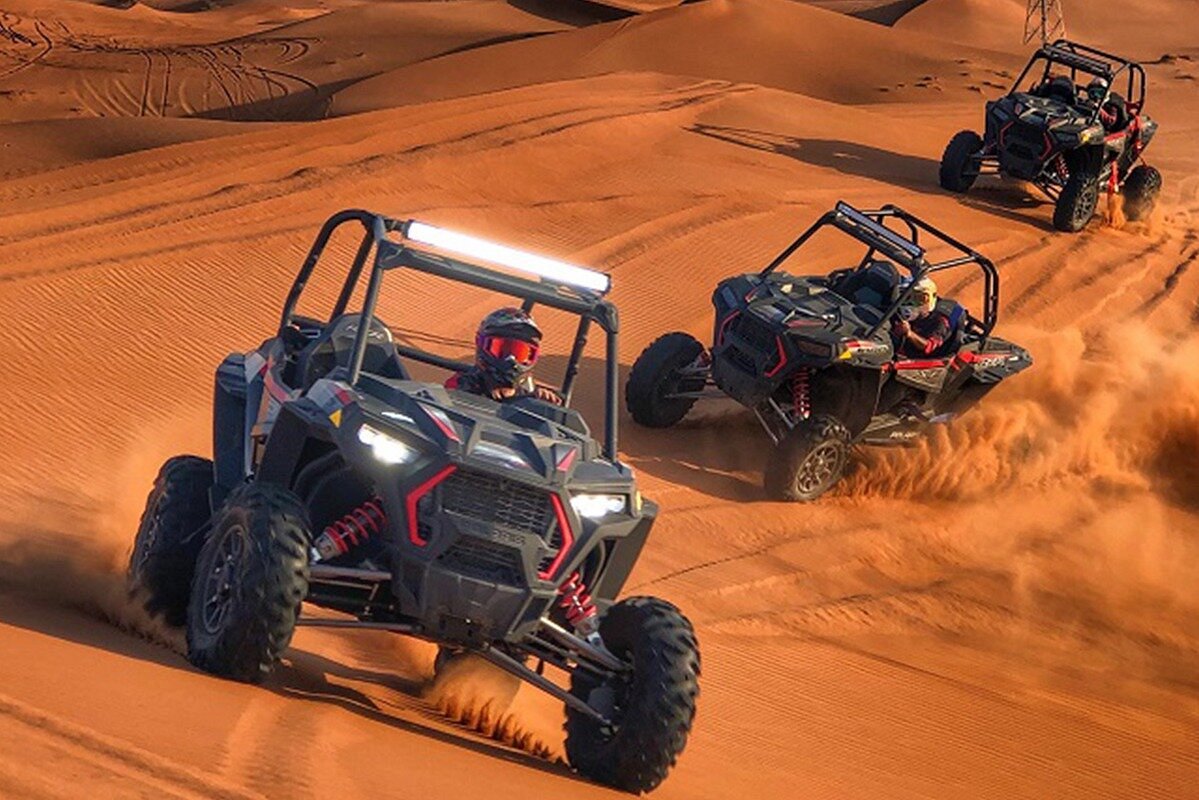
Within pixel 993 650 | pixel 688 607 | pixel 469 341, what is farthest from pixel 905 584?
pixel 469 341

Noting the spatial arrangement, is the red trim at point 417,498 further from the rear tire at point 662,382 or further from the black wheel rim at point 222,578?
the rear tire at point 662,382

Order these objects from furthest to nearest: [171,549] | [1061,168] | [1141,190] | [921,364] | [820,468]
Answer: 1. [1141,190]
2. [1061,168]
3. [921,364]
4. [820,468]
5. [171,549]

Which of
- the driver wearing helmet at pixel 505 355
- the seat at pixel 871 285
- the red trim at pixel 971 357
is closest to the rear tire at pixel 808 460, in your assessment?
the seat at pixel 871 285

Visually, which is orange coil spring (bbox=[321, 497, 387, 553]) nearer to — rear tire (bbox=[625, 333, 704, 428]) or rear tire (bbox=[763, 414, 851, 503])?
rear tire (bbox=[763, 414, 851, 503])

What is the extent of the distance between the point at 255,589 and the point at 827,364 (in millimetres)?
6952

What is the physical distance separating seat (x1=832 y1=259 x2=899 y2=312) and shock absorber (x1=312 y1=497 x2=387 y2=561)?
6.97m

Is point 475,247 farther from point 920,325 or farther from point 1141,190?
point 1141,190

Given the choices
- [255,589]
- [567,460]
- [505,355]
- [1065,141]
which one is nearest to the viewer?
[255,589]

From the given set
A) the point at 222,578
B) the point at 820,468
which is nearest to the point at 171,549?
the point at 222,578

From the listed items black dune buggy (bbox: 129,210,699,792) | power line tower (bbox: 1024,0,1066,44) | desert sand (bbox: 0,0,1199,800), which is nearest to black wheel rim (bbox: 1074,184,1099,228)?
desert sand (bbox: 0,0,1199,800)

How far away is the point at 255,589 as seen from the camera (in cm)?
671

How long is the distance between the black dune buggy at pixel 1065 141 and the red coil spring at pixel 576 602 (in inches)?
646

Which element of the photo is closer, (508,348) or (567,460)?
(567,460)

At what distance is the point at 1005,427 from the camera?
48.5ft
